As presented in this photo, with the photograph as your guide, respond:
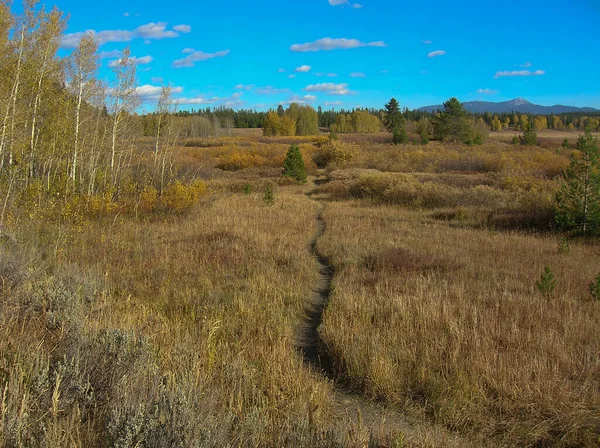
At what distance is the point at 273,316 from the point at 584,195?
11.3m

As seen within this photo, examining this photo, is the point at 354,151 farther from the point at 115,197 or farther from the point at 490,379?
the point at 490,379

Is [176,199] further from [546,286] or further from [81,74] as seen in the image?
[546,286]

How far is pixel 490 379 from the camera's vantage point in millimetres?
4109

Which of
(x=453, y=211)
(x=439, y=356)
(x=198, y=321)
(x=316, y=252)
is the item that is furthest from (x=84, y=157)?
(x=439, y=356)

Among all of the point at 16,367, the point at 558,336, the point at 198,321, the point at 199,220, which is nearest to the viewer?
the point at 16,367

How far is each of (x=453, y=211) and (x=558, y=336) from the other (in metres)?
12.5

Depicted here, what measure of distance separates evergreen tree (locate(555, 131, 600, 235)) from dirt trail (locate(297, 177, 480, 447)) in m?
9.93

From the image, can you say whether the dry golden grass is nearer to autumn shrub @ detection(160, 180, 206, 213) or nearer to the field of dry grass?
the field of dry grass

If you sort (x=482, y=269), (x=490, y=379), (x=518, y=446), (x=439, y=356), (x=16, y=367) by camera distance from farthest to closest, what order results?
(x=482, y=269), (x=439, y=356), (x=490, y=379), (x=518, y=446), (x=16, y=367)

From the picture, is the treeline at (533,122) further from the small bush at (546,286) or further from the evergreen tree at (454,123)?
the small bush at (546,286)

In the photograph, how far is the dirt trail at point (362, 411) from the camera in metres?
3.26

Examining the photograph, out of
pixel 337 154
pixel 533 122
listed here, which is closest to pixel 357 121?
pixel 533 122

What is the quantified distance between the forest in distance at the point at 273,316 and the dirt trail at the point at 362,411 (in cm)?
3

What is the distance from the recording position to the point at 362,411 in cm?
399
